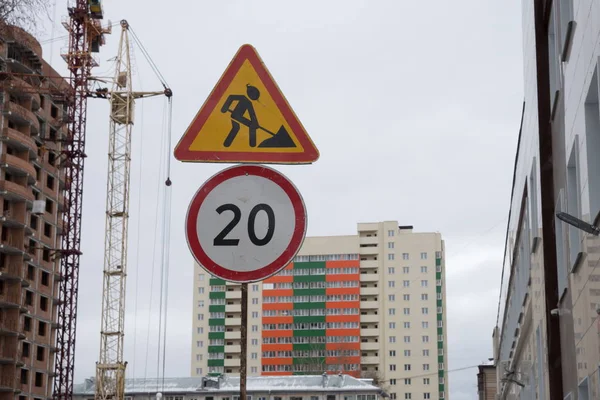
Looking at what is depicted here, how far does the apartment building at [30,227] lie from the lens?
234ft

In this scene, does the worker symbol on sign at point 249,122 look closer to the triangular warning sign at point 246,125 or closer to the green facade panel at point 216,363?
the triangular warning sign at point 246,125

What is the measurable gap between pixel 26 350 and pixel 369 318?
275 feet

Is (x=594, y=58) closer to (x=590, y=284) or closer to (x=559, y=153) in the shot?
(x=590, y=284)

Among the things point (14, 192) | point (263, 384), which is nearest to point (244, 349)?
point (14, 192)

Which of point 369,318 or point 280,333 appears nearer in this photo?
point 280,333

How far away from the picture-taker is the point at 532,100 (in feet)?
71.7

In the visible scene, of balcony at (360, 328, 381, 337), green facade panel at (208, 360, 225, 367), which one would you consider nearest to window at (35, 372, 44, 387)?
green facade panel at (208, 360, 225, 367)

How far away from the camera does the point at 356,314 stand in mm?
152250

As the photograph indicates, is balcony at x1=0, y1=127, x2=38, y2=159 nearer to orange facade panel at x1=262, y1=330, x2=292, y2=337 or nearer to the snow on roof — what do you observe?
the snow on roof

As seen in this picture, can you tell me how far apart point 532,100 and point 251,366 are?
134 meters

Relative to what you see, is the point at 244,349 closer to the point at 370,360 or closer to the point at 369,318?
the point at 370,360

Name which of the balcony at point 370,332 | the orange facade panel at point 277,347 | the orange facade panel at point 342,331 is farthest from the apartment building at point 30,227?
the balcony at point 370,332

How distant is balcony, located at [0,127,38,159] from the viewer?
234 ft

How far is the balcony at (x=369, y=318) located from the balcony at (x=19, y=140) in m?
84.1
